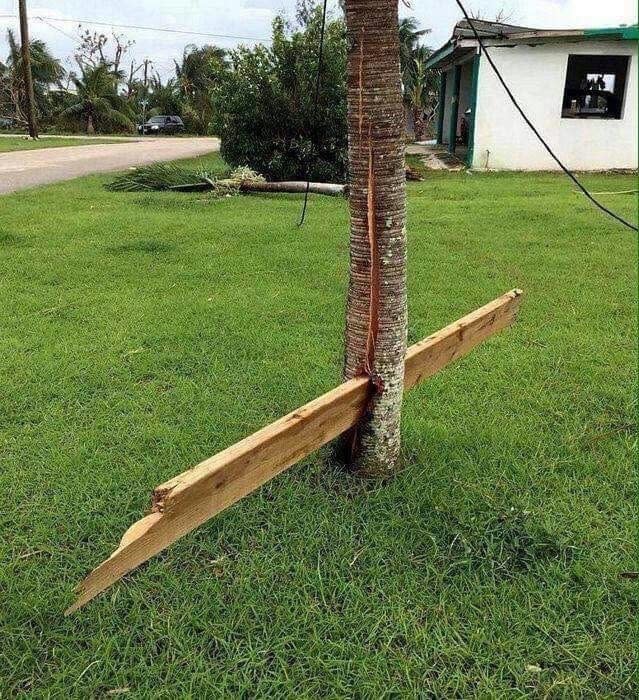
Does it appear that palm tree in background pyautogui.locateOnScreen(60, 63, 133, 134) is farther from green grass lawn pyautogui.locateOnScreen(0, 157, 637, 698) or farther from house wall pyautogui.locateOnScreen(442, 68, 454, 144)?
green grass lawn pyautogui.locateOnScreen(0, 157, 637, 698)

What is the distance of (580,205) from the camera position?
888 centimetres

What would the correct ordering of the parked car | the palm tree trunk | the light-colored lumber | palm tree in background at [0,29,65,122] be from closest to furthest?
the light-colored lumber
the palm tree trunk
palm tree in background at [0,29,65,122]
the parked car

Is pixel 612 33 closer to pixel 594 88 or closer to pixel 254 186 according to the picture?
pixel 594 88

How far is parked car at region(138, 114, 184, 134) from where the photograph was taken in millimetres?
38509

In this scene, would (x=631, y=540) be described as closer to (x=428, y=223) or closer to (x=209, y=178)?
(x=428, y=223)

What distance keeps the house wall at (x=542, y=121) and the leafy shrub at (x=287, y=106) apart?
3.70 m

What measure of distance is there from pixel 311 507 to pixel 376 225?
1.05 m

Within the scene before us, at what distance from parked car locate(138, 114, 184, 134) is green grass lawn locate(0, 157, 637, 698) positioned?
36.2 meters

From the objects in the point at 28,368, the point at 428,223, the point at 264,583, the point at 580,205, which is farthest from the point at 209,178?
the point at 264,583

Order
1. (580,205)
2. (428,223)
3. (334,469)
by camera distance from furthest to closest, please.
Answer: (580,205) < (428,223) < (334,469)

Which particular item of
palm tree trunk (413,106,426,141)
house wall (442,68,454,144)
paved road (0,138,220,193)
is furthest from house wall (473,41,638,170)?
palm tree trunk (413,106,426,141)

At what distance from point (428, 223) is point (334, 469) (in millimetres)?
5770

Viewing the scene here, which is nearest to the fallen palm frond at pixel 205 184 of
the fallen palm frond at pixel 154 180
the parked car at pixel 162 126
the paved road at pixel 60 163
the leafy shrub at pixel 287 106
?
the fallen palm frond at pixel 154 180

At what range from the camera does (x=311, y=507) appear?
247cm
